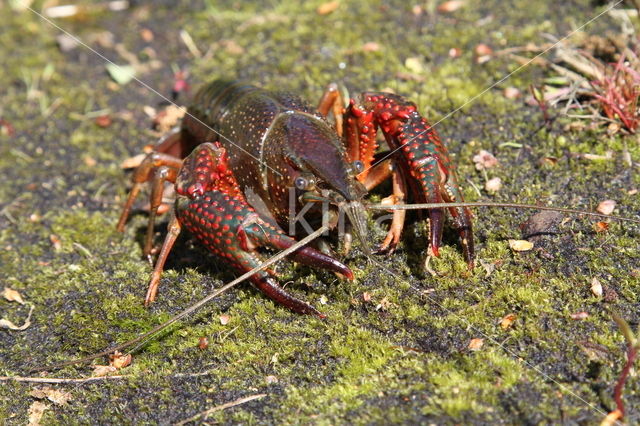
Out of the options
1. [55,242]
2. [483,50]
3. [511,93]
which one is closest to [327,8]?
[483,50]

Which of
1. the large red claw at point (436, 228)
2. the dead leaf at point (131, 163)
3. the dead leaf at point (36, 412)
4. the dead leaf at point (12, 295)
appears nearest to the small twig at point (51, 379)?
the dead leaf at point (36, 412)

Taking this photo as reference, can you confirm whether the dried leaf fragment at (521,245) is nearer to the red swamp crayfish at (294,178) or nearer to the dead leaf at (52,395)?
the red swamp crayfish at (294,178)

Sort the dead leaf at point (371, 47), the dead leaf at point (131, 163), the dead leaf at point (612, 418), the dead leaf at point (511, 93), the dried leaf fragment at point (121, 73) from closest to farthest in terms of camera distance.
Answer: the dead leaf at point (612, 418), the dead leaf at point (511, 93), the dead leaf at point (131, 163), the dead leaf at point (371, 47), the dried leaf fragment at point (121, 73)

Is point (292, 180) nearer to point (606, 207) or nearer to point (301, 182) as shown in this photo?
point (301, 182)

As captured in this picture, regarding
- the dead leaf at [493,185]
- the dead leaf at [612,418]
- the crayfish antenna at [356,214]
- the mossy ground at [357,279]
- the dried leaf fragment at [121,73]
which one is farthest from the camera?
the dried leaf fragment at [121,73]

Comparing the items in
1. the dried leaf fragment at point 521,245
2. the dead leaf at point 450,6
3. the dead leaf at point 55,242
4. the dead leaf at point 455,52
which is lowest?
the dead leaf at point 55,242

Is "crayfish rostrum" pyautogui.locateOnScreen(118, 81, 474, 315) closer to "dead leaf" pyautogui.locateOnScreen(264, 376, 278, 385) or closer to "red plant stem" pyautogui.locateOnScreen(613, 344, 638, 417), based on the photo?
"dead leaf" pyautogui.locateOnScreen(264, 376, 278, 385)

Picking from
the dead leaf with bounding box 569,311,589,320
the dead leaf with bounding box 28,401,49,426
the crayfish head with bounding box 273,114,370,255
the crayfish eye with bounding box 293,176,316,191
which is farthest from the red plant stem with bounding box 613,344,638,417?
the dead leaf with bounding box 28,401,49,426
